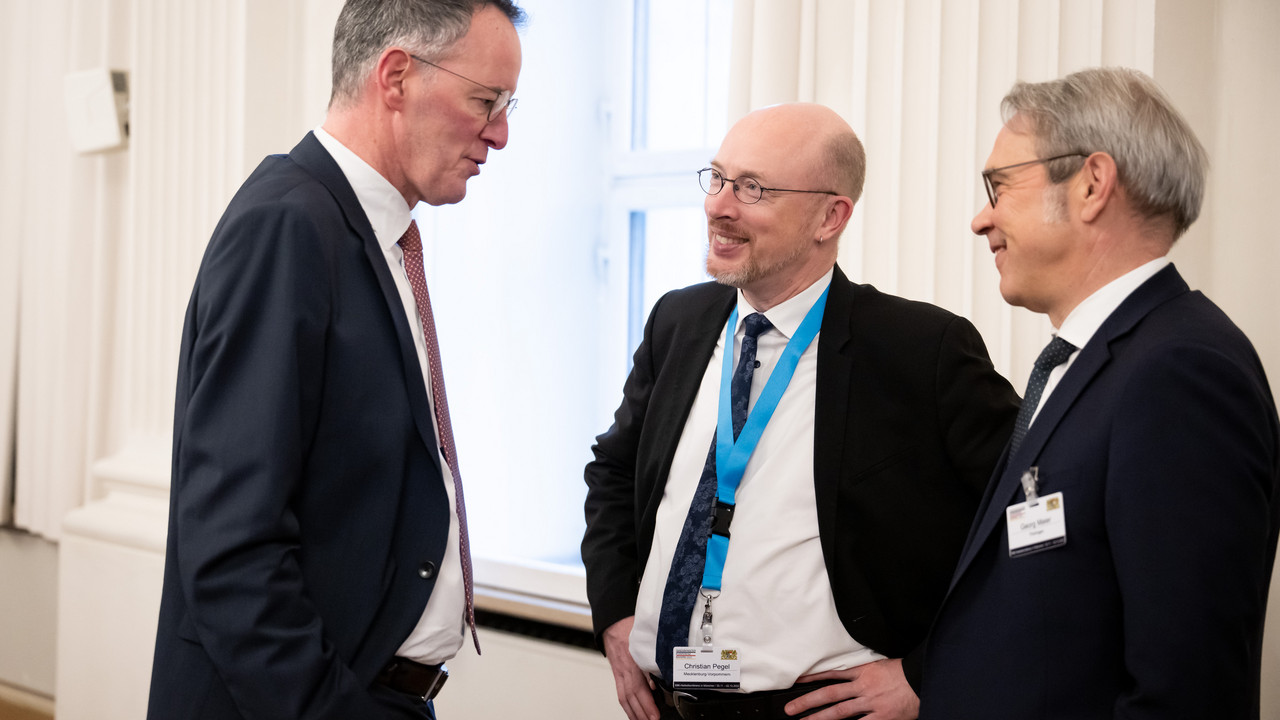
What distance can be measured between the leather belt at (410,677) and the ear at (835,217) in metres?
1.04

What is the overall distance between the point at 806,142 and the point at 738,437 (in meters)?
0.58

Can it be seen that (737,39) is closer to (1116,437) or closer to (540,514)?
(1116,437)

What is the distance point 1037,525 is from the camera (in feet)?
3.94

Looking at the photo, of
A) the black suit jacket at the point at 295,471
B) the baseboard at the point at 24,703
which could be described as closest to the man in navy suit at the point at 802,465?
the black suit jacket at the point at 295,471

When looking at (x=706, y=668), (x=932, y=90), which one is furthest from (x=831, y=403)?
(x=932, y=90)

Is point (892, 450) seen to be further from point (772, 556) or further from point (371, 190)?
point (371, 190)

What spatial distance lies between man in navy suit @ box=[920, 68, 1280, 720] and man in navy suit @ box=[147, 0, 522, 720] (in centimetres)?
78

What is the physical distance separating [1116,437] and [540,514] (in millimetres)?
2738

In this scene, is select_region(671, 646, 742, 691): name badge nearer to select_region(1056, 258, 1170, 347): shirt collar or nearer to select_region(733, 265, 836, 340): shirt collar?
select_region(733, 265, 836, 340): shirt collar

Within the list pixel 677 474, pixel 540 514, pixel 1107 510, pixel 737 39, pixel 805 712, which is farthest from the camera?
pixel 540 514

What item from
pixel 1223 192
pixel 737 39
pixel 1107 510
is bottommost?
pixel 1107 510

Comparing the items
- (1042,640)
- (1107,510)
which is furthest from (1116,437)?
(1042,640)

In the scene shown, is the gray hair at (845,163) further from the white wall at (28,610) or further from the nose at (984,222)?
the white wall at (28,610)

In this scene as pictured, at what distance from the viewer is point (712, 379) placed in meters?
1.90
